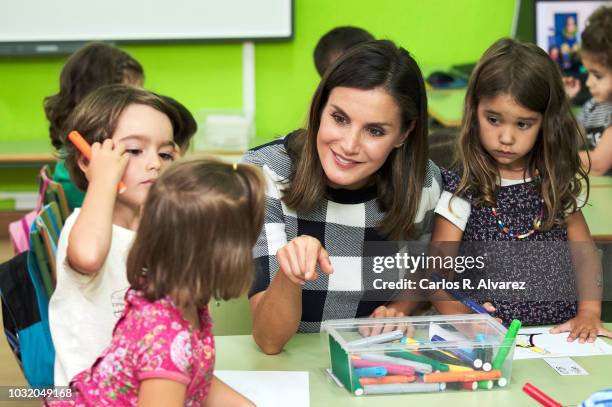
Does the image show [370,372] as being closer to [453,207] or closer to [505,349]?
[505,349]

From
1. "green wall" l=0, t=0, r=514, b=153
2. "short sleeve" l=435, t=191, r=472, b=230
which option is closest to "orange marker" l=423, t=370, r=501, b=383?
"short sleeve" l=435, t=191, r=472, b=230

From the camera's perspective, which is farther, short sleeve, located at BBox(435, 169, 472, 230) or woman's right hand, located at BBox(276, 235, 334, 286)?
short sleeve, located at BBox(435, 169, 472, 230)

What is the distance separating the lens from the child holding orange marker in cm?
163

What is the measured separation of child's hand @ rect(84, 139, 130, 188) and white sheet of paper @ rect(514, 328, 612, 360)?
83 cm

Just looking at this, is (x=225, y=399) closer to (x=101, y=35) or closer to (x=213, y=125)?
(x=213, y=125)

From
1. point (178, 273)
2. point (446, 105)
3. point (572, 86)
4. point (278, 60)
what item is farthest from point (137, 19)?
point (178, 273)

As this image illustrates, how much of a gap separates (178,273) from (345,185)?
27.4 inches

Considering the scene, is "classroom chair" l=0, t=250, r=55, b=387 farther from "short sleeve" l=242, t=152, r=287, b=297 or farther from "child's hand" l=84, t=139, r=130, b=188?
"short sleeve" l=242, t=152, r=287, b=297

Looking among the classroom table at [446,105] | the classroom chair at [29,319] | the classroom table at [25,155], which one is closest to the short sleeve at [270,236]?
the classroom chair at [29,319]

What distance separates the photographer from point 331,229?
1.92 metres

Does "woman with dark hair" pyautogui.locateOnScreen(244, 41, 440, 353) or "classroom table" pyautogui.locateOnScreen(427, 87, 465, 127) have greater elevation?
"woman with dark hair" pyautogui.locateOnScreen(244, 41, 440, 353)

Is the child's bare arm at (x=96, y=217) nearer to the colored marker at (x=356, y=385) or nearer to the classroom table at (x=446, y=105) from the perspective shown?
the colored marker at (x=356, y=385)

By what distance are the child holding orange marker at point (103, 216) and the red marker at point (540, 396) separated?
0.73m

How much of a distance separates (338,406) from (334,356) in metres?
0.12
